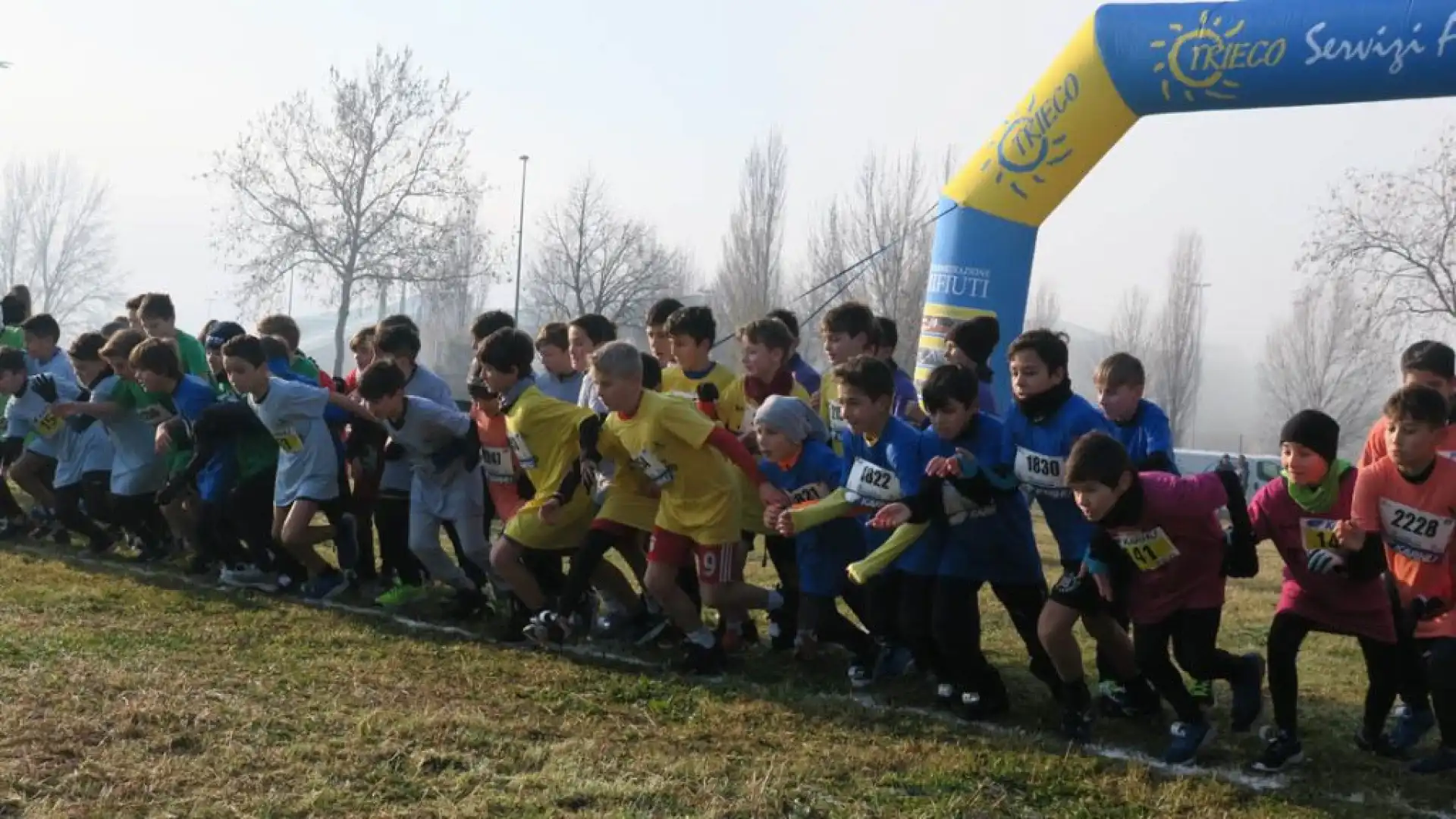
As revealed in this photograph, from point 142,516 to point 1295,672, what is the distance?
289 inches

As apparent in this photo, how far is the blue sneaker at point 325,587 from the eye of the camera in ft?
25.0

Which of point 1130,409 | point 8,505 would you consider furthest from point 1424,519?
point 8,505

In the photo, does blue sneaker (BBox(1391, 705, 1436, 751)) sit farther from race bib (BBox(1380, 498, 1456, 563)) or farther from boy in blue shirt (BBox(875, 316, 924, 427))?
boy in blue shirt (BBox(875, 316, 924, 427))

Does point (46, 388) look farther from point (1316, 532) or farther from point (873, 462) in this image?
point (1316, 532)

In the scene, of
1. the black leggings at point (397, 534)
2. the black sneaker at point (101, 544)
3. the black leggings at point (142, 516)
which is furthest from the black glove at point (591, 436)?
the black sneaker at point (101, 544)

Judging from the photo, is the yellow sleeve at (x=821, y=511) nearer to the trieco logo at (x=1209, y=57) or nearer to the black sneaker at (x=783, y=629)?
the black sneaker at (x=783, y=629)

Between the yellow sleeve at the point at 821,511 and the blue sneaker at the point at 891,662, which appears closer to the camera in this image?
the yellow sleeve at the point at 821,511

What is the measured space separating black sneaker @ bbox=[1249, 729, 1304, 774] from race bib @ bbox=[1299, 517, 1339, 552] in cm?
70

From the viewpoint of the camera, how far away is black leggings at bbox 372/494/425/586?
7555 mm

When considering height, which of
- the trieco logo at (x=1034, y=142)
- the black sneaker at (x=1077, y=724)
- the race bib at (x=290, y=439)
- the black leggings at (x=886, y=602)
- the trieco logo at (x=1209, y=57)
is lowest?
the black sneaker at (x=1077, y=724)

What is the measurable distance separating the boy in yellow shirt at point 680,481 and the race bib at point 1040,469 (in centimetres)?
114

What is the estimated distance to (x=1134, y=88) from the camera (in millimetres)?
11242

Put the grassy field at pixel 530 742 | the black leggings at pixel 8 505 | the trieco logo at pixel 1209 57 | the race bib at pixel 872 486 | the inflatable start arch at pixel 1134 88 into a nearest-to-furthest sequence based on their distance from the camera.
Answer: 1. the grassy field at pixel 530 742
2. the race bib at pixel 872 486
3. the inflatable start arch at pixel 1134 88
4. the black leggings at pixel 8 505
5. the trieco logo at pixel 1209 57

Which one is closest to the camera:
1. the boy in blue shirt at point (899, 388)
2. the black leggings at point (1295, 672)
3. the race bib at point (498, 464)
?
the black leggings at point (1295, 672)
